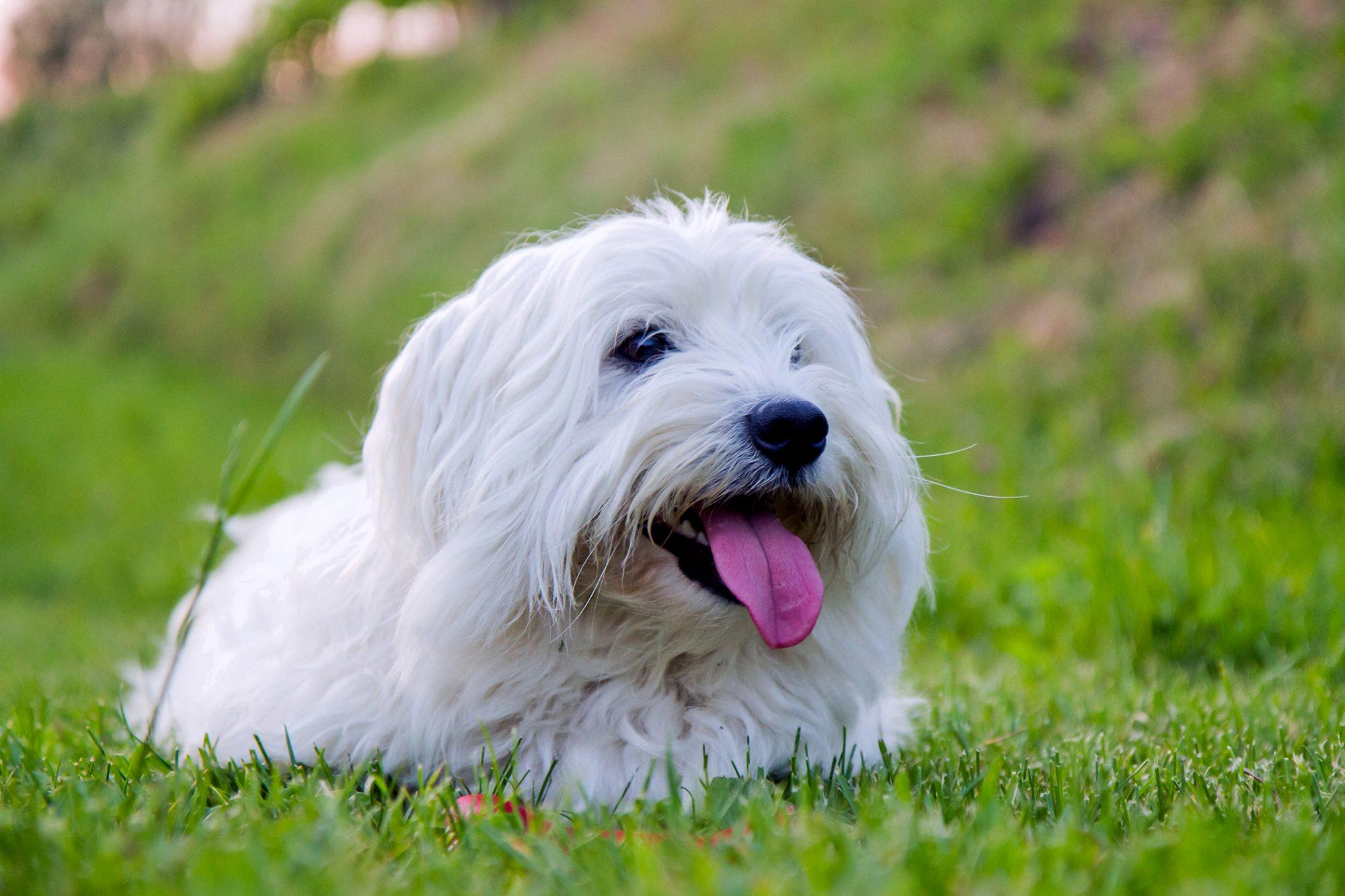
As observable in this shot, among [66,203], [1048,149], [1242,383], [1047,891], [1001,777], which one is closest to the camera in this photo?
[1047,891]

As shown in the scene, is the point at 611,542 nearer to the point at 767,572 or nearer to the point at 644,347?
the point at 767,572

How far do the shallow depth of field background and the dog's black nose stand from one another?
2.11 feet

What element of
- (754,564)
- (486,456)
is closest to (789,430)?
(754,564)

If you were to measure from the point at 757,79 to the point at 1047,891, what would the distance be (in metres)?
13.0

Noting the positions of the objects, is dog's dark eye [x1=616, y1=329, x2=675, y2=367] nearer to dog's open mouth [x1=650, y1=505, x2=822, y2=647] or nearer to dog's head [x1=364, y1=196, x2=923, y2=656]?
dog's head [x1=364, y1=196, x2=923, y2=656]

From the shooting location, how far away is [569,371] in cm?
247

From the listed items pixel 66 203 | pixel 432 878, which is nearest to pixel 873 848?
pixel 432 878

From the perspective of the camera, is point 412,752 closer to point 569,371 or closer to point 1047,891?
point 569,371

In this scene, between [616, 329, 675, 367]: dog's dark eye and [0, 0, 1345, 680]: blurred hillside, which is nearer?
[616, 329, 675, 367]: dog's dark eye

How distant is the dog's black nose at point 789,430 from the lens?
2.32m

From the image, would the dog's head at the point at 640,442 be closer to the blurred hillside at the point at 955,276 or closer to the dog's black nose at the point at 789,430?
the dog's black nose at the point at 789,430

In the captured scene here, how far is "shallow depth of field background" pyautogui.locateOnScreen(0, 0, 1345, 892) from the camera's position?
1.83 m

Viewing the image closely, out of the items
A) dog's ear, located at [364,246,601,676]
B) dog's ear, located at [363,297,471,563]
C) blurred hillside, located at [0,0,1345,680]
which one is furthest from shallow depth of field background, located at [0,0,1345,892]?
dog's ear, located at [363,297,471,563]

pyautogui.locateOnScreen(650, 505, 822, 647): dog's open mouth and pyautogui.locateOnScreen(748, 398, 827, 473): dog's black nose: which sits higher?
pyautogui.locateOnScreen(748, 398, 827, 473): dog's black nose
